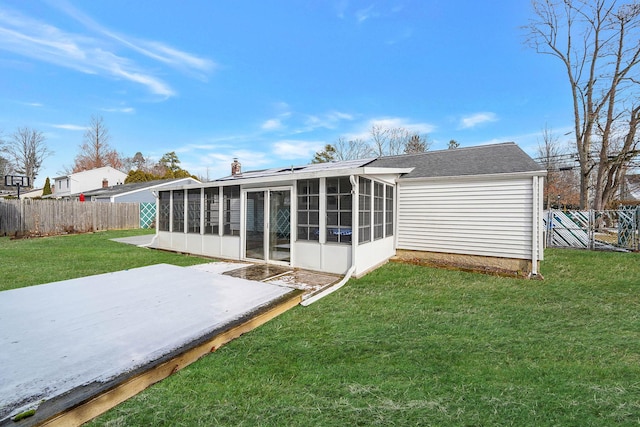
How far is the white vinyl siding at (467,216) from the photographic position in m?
6.34

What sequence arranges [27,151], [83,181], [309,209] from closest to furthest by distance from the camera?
[309,209] → [83,181] → [27,151]

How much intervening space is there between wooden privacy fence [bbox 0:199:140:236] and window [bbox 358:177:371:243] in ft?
53.4

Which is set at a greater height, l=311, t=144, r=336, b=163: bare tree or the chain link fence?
l=311, t=144, r=336, b=163: bare tree

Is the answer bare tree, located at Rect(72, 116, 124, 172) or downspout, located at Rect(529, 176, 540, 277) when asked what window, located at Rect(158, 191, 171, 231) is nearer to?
downspout, located at Rect(529, 176, 540, 277)

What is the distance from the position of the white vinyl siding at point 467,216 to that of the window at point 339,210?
2.58 m

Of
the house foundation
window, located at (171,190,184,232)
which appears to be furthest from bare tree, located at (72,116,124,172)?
the house foundation

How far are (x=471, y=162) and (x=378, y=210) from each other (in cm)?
302

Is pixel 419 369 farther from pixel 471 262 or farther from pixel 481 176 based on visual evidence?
pixel 481 176

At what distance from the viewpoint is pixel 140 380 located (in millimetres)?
2268

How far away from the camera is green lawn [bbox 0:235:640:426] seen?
6.47 feet

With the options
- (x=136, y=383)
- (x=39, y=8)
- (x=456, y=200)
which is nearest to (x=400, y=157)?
(x=456, y=200)

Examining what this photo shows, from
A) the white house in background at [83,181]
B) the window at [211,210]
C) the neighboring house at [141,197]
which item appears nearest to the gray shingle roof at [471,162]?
the window at [211,210]

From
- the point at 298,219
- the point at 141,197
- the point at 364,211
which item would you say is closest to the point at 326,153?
the point at 141,197

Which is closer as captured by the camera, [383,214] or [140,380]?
[140,380]
